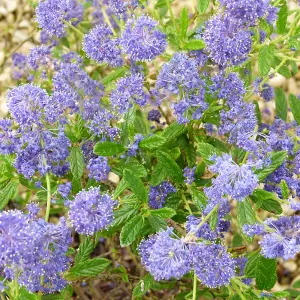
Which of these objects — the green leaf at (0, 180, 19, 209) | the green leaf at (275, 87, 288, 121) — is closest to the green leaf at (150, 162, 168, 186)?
the green leaf at (0, 180, 19, 209)

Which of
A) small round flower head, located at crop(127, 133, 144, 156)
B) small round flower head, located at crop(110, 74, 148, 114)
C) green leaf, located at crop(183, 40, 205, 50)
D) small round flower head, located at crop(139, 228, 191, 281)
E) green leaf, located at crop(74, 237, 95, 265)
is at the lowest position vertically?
green leaf, located at crop(74, 237, 95, 265)

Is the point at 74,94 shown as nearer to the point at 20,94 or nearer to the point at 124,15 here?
the point at 20,94

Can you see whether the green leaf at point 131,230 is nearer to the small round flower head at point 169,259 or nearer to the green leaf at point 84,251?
the small round flower head at point 169,259

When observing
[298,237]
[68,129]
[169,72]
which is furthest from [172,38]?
[298,237]

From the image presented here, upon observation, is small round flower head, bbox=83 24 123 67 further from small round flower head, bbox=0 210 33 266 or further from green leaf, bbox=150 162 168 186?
small round flower head, bbox=0 210 33 266

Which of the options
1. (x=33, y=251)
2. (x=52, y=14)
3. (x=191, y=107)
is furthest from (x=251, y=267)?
(x=52, y=14)

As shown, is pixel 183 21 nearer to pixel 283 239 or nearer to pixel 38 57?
pixel 38 57
